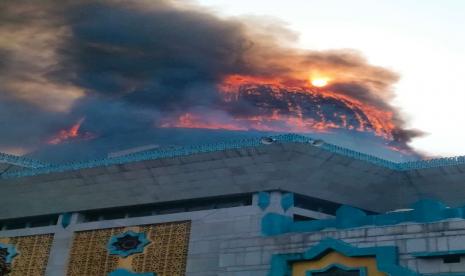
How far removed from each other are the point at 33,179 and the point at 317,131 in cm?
1860

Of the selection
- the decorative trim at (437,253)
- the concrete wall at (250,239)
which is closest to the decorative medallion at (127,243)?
the concrete wall at (250,239)

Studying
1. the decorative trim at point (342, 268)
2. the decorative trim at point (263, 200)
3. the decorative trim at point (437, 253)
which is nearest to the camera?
the decorative trim at point (437, 253)

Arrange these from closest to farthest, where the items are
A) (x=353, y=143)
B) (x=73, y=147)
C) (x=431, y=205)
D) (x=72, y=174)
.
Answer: (x=431, y=205) → (x=72, y=174) → (x=353, y=143) → (x=73, y=147)

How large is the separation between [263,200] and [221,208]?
2.88 m

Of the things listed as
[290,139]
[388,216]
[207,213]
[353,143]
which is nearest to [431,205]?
[388,216]

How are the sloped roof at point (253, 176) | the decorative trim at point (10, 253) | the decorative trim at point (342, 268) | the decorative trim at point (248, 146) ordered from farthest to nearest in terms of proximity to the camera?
the decorative trim at point (10, 253)
the sloped roof at point (253, 176)
the decorative trim at point (248, 146)
the decorative trim at point (342, 268)

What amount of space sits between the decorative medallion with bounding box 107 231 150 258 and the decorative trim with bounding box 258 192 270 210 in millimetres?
7632

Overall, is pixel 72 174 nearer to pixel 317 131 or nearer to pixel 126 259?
pixel 126 259

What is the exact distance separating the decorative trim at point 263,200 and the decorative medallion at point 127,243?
Result: 763cm

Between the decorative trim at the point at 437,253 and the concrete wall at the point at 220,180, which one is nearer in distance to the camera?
the decorative trim at the point at 437,253

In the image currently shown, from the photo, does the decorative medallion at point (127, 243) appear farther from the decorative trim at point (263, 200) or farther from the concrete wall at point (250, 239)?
the decorative trim at point (263, 200)

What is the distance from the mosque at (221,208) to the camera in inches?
1094

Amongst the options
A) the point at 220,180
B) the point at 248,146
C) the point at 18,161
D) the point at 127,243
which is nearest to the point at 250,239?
the point at 248,146

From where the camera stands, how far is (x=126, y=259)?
1523 inches
